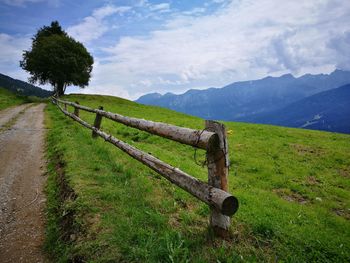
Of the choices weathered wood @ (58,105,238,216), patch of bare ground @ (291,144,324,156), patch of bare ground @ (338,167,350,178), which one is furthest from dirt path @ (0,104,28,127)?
patch of bare ground @ (338,167,350,178)

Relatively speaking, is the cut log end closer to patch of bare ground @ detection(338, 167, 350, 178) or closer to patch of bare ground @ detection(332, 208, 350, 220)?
patch of bare ground @ detection(332, 208, 350, 220)

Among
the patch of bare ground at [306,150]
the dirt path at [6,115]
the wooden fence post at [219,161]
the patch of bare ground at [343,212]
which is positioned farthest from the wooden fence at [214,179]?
the dirt path at [6,115]

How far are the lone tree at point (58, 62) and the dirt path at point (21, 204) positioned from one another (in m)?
50.1

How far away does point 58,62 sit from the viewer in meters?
55.4

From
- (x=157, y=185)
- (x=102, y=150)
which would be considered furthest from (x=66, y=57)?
(x=157, y=185)

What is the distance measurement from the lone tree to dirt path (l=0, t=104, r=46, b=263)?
50.1m

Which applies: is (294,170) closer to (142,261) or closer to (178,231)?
(178,231)

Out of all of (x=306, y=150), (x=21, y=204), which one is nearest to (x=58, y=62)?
(x=306, y=150)

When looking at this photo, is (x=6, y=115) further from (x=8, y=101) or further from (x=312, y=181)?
(x=312, y=181)

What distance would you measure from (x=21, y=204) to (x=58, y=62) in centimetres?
5574

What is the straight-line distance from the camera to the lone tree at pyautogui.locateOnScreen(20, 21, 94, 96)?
55053mm

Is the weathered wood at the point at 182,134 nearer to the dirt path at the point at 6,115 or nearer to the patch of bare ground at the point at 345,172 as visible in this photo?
the patch of bare ground at the point at 345,172

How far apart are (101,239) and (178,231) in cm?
124

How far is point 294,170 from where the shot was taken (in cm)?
1166
